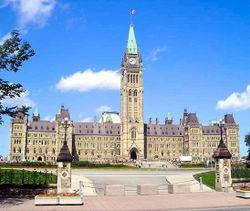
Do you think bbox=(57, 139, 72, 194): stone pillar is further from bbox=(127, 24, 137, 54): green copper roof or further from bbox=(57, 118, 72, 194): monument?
bbox=(127, 24, 137, 54): green copper roof

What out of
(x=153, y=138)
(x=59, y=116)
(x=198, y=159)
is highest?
(x=59, y=116)

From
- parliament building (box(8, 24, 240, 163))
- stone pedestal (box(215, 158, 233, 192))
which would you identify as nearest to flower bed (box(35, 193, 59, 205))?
stone pedestal (box(215, 158, 233, 192))

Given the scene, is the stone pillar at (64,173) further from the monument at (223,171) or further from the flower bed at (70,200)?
the monument at (223,171)

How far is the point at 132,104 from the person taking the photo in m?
118

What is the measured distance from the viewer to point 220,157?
29359mm

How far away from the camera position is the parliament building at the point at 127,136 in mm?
114750

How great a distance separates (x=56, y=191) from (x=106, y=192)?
3.92m

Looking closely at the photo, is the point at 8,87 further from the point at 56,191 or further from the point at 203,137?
the point at 203,137

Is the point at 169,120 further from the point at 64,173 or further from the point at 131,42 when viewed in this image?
the point at 64,173

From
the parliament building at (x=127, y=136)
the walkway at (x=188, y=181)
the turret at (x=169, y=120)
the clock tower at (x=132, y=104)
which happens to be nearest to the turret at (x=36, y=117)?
the parliament building at (x=127, y=136)

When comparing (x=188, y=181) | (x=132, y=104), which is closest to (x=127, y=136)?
(x=132, y=104)

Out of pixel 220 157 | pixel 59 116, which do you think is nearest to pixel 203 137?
pixel 59 116

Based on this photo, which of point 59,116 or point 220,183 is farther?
point 59,116

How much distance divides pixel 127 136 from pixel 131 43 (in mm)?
35727
